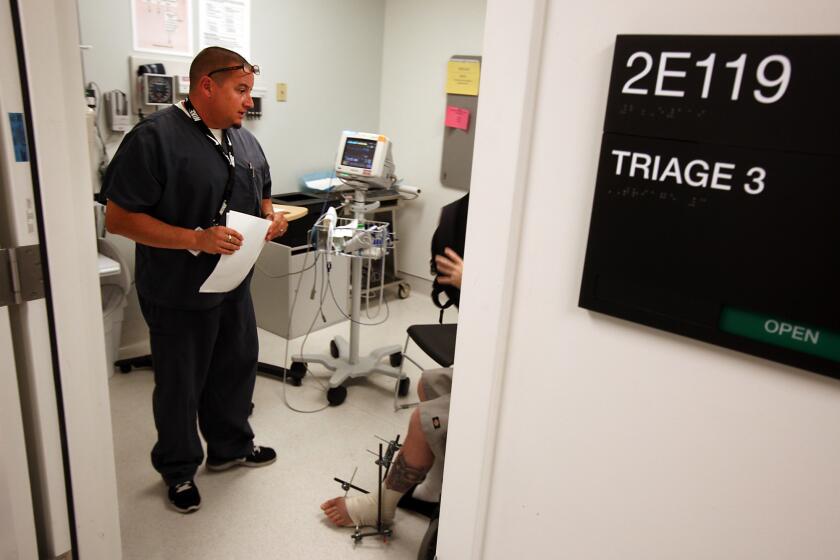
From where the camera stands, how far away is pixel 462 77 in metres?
3.93

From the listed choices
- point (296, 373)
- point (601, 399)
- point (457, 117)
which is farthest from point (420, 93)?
point (601, 399)

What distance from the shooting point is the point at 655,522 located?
98 centimetres

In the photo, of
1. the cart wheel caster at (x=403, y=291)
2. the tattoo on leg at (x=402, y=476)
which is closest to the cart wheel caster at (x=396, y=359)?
the cart wheel caster at (x=403, y=291)

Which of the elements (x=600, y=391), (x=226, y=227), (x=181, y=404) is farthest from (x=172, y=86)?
(x=600, y=391)

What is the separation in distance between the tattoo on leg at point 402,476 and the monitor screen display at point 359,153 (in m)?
1.55

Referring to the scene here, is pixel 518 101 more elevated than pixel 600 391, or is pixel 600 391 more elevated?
pixel 518 101

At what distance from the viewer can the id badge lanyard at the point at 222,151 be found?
1.92 m

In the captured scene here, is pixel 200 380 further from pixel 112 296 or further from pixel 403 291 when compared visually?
pixel 403 291

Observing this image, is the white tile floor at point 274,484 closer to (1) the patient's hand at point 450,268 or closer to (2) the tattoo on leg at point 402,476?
(2) the tattoo on leg at point 402,476

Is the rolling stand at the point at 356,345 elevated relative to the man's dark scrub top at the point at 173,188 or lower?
lower

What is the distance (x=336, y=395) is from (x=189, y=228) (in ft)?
4.00

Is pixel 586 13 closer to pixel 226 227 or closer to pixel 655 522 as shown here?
pixel 655 522

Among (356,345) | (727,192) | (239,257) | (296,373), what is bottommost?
(296,373)

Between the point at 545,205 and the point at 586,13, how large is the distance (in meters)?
0.28
